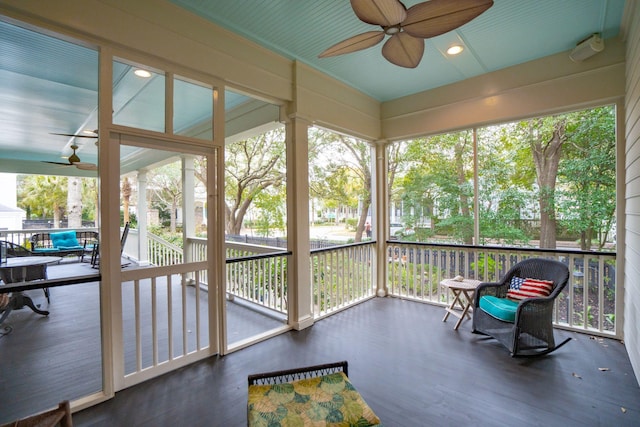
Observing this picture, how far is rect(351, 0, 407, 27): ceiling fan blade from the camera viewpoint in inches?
66.2

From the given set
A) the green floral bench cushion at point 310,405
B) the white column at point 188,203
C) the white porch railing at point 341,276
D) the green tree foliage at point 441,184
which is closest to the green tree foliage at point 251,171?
the white porch railing at point 341,276

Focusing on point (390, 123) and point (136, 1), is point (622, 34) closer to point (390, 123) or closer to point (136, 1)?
point (390, 123)

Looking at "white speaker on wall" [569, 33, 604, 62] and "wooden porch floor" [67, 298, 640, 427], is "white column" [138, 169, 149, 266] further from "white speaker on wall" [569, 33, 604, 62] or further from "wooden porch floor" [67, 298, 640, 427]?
"white speaker on wall" [569, 33, 604, 62]

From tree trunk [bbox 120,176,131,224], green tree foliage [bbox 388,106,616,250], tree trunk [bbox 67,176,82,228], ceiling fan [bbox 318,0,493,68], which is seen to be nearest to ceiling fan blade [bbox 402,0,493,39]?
ceiling fan [bbox 318,0,493,68]

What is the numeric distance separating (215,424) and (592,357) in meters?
3.32

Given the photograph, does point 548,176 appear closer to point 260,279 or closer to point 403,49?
point 403,49

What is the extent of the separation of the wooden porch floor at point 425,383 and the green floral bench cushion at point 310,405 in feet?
1.89

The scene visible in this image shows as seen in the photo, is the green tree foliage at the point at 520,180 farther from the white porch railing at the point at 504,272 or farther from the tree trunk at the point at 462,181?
the white porch railing at the point at 504,272

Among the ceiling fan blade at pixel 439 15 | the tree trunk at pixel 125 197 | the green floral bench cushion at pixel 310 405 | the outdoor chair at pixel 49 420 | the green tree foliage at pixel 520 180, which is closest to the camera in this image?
the outdoor chair at pixel 49 420

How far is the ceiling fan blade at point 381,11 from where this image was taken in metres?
1.68

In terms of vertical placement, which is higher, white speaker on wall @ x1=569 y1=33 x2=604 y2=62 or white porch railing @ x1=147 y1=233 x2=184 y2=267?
white speaker on wall @ x1=569 y1=33 x2=604 y2=62

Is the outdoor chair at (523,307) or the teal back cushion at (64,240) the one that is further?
the teal back cushion at (64,240)

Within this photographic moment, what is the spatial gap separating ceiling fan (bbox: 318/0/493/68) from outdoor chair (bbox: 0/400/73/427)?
256cm

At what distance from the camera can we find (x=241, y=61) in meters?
2.89
